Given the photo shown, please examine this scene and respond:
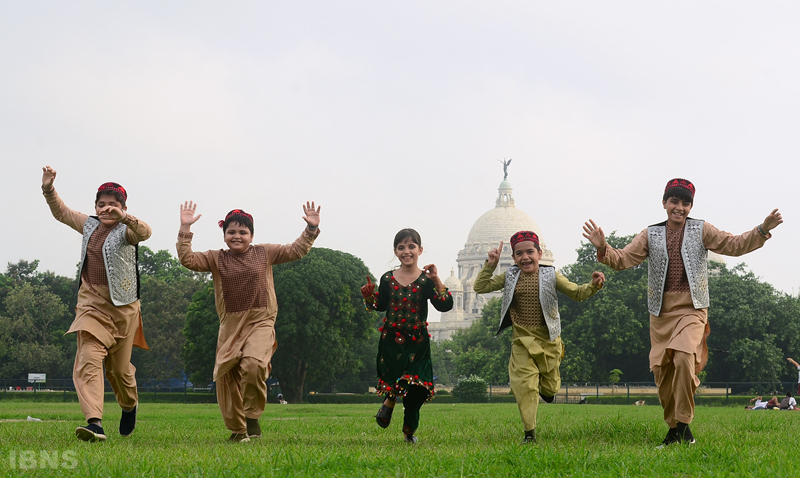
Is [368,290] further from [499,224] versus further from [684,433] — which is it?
[499,224]

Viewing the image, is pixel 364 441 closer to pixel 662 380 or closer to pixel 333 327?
pixel 662 380

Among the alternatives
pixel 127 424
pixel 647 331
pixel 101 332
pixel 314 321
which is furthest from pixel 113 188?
pixel 647 331

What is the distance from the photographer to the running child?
7.51m

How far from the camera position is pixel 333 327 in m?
39.5

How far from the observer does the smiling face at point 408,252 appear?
26.0ft

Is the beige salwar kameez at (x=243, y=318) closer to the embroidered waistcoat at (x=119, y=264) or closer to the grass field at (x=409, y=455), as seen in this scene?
the grass field at (x=409, y=455)

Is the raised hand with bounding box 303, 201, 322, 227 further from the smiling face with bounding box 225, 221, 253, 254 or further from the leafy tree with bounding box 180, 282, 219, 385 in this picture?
the leafy tree with bounding box 180, 282, 219, 385

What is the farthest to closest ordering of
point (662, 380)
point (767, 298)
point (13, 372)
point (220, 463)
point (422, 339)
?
1. point (13, 372)
2. point (767, 298)
3. point (422, 339)
4. point (662, 380)
5. point (220, 463)

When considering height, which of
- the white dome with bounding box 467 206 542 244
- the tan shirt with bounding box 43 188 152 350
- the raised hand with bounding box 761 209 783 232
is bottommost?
the tan shirt with bounding box 43 188 152 350

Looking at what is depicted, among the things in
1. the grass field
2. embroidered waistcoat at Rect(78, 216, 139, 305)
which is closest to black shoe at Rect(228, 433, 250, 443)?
the grass field

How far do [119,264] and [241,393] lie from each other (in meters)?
1.59

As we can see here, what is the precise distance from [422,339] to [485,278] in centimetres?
87

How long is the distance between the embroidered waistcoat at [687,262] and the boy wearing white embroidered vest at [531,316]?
18.2 inches

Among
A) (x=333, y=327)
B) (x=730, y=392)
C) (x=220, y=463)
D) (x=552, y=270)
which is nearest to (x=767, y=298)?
(x=730, y=392)
